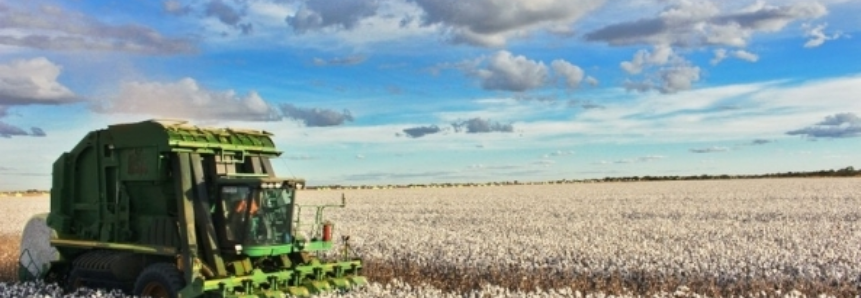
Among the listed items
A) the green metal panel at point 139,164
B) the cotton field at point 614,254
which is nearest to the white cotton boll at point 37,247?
the cotton field at point 614,254

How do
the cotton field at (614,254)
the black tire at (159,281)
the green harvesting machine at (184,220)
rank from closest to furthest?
1. the black tire at (159,281)
2. the green harvesting machine at (184,220)
3. the cotton field at (614,254)

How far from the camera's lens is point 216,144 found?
14.9 meters

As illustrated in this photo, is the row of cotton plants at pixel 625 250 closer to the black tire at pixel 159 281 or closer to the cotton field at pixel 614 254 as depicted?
the cotton field at pixel 614 254

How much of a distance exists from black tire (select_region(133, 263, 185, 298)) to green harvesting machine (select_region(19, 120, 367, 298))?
0.02m

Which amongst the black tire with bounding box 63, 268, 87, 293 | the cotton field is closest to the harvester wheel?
the black tire with bounding box 63, 268, 87, 293

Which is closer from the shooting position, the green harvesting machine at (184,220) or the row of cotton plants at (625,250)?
the green harvesting machine at (184,220)

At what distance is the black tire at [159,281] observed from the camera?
13382 mm

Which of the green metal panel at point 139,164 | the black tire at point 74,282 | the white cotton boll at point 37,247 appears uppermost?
the green metal panel at point 139,164

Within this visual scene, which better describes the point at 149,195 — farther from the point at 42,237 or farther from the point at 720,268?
the point at 720,268

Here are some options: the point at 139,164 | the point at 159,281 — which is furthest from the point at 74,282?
the point at 159,281

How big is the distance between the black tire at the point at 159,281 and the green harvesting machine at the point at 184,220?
0.02 m

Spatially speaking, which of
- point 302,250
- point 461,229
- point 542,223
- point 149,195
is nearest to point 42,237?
point 149,195

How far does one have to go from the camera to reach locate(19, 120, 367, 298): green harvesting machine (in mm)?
13711

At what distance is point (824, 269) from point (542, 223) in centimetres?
1317
